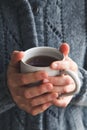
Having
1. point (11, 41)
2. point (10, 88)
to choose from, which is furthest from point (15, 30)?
point (10, 88)

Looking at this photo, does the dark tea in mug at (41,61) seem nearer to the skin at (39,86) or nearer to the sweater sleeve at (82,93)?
the skin at (39,86)

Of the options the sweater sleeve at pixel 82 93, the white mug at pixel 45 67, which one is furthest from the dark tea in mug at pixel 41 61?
the sweater sleeve at pixel 82 93

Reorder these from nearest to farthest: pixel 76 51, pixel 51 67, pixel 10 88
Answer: pixel 51 67 < pixel 10 88 < pixel 76 51

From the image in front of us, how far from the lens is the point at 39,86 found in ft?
2.23

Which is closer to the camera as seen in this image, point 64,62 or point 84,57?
point 64,62

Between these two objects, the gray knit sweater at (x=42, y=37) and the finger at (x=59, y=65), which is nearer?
the finger at (x=59, y=65)

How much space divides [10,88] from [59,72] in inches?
5.2

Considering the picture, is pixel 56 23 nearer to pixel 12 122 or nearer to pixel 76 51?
pixel 76 51

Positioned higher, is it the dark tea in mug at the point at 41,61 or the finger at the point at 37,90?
the dark tea in mug at the point at 41,61

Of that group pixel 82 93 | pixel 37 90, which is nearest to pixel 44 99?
pixel 37 90

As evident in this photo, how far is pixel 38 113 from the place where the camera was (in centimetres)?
78

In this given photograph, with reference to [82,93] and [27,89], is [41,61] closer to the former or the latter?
[27,89]

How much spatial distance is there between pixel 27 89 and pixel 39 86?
0.03 meters

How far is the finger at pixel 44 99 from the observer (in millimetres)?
692
